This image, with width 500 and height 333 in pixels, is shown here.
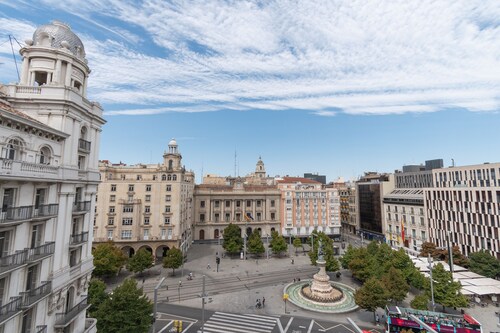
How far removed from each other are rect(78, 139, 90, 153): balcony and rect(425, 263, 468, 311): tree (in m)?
47.4

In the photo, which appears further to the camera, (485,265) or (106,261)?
(106,261)

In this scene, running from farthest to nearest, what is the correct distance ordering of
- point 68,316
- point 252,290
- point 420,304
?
point 252,290 < point 420,304 < point 68,316

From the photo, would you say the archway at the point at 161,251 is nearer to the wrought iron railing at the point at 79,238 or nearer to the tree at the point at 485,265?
the wrought iron railing at the point at 79,238

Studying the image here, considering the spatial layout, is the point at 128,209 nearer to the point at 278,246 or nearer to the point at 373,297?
the point at 278,246

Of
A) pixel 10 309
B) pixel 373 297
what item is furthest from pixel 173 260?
pixel 10 309

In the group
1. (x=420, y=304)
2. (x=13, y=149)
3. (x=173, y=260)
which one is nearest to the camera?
(x=13, y=149)

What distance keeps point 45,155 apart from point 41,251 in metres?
6.88

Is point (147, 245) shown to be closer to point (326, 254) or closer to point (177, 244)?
point (177, 244)

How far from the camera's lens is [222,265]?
64.0m

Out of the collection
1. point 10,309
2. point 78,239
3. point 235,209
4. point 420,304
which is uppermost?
point 78,239

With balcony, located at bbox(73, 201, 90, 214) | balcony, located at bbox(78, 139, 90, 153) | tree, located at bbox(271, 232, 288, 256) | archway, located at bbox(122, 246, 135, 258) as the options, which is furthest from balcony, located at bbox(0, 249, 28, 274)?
tree, located at bbox(271, 232, 288, 256)

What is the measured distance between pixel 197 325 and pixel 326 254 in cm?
3101

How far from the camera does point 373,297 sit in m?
35.1

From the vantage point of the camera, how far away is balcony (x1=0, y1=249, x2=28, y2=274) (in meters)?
15.6
